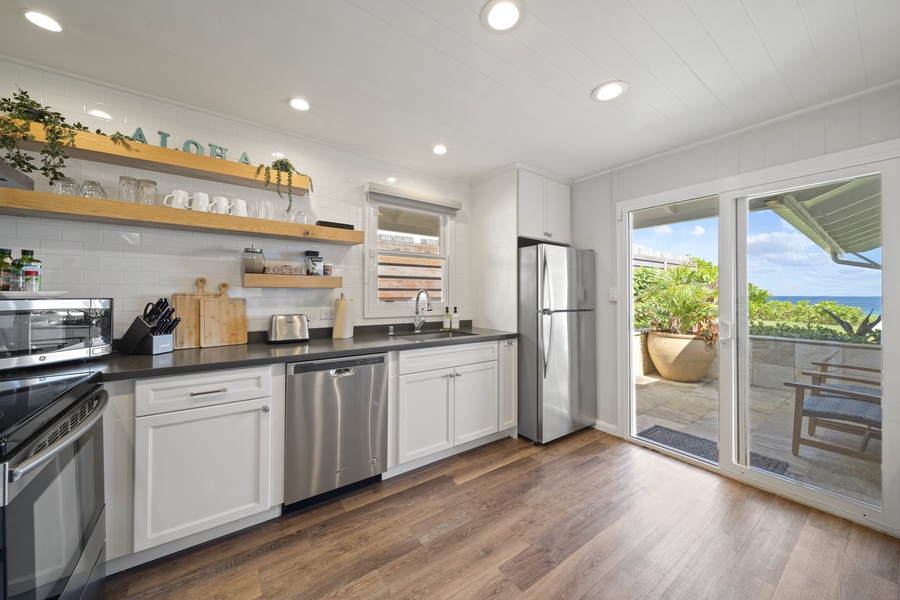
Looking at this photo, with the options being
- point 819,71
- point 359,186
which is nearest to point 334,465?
point 359,186

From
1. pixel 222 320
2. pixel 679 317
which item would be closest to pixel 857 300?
pixel 679 317

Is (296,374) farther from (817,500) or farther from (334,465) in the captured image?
(817,500)

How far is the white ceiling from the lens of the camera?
1.44 metres

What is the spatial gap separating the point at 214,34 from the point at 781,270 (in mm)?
3464

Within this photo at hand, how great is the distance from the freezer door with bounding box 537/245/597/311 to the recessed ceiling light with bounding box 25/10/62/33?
2883mm

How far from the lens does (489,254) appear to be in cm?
328

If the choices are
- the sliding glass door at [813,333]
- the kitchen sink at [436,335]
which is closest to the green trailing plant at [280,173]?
the kitchen sink at [436,335]

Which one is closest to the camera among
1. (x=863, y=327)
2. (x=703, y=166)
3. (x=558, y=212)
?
(x=863, y=327)

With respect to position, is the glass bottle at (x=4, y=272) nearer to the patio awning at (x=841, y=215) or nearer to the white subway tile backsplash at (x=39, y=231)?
the white subway tile backsplash at (x=39, y=231)

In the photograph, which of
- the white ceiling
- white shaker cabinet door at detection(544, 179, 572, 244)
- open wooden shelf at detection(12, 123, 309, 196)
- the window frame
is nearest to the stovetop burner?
open wooden shelf at detection(12, 123, 309, 196)

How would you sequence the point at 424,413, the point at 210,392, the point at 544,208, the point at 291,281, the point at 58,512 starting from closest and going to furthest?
the point at 58,512 → the point at 210,392 → the point at 291,281 → the point at 424,413 → the point at 544,208

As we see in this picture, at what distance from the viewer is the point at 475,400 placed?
2750mm

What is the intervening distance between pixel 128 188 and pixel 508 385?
112 inches

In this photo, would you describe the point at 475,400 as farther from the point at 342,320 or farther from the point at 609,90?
the point at 609,90
